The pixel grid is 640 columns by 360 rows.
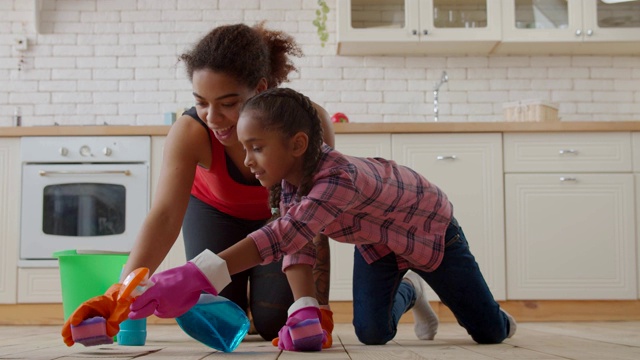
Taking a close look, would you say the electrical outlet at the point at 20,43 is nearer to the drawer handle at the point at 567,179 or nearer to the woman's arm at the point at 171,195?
the woman's arm at the point at 171,195

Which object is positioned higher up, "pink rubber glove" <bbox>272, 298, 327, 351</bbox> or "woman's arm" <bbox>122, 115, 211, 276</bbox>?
"woman's arm" <bbox>122, 115, 211, 276</bbox>

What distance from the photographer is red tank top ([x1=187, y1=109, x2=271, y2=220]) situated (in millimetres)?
2088

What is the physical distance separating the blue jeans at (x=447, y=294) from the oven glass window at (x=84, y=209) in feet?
5.70

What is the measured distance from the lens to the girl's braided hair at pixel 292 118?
1599 mm

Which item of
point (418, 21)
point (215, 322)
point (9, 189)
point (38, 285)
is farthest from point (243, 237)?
point (418, 21)

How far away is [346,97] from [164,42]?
1.00m

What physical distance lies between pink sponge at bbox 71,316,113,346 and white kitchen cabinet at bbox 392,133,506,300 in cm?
227

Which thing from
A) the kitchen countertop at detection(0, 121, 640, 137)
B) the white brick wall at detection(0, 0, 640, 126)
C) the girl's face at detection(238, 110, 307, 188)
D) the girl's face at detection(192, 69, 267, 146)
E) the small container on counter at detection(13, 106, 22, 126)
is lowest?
the girl's face at detection(238, 110, 307, 188)

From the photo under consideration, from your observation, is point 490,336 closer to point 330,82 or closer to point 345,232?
point 345,232

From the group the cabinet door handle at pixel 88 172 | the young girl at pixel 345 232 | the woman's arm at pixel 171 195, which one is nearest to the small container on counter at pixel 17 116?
the cabinet door handle at pixel 88 172

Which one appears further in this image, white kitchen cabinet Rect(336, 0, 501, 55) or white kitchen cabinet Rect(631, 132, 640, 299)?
white kitchen cabinet Rect(336, 0, 501, 55)

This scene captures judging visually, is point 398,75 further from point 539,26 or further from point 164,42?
point 164,42

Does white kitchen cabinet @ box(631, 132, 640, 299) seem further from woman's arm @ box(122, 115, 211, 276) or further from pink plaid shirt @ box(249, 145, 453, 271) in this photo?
woman's arm @ box(122, 115, 211, 276)

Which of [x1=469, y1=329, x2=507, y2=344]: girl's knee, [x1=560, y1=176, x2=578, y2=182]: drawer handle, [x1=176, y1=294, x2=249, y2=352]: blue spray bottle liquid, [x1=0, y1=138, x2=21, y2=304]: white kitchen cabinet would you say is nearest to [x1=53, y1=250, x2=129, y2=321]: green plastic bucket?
[x1=176, y1=294, x2=249, y2=352]: blue spray bottle liquid
